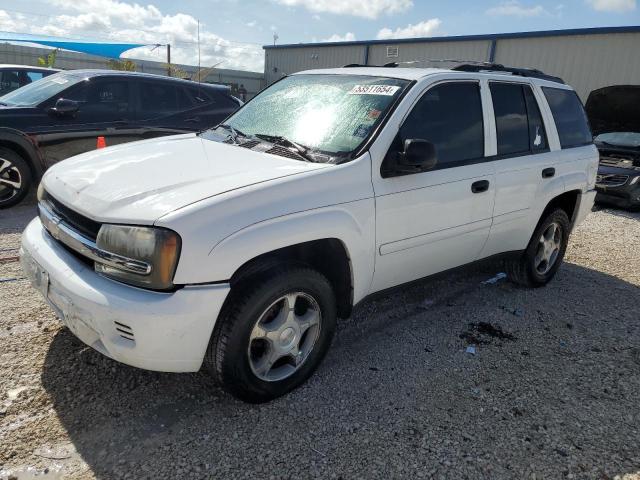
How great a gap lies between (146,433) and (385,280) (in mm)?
1582

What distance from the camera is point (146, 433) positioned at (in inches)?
94.3

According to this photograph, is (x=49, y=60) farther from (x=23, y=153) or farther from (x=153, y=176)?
(x=153, y=176)

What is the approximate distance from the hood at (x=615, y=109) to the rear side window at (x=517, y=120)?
7244mm

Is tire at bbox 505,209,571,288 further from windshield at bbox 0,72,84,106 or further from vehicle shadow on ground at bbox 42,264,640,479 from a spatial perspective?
windshield at bbox 0,72,84,106

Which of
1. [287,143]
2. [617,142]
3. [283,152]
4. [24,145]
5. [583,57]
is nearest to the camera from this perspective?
[283,152]

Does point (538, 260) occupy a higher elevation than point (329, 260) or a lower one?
lower

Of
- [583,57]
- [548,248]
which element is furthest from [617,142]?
[548,248]

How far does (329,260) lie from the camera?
112 inches

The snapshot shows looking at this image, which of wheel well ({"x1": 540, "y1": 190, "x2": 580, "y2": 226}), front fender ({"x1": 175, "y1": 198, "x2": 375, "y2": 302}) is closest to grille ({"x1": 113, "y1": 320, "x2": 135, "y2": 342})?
front fender ({"x1": 175, "y1": 198, "x2": 375, "y2": 302})

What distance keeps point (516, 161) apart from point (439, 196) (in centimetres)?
Answer: 102

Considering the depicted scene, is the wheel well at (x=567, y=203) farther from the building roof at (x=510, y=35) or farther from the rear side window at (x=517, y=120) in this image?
the building roof at (x=510, y=35)

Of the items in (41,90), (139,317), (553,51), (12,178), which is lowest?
(12,178)

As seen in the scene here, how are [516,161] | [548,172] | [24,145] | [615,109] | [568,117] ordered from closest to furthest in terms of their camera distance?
[516,161] → [548,172] → [568,117] → [24,145] → [615,109]

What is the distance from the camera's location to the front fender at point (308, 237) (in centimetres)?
222
